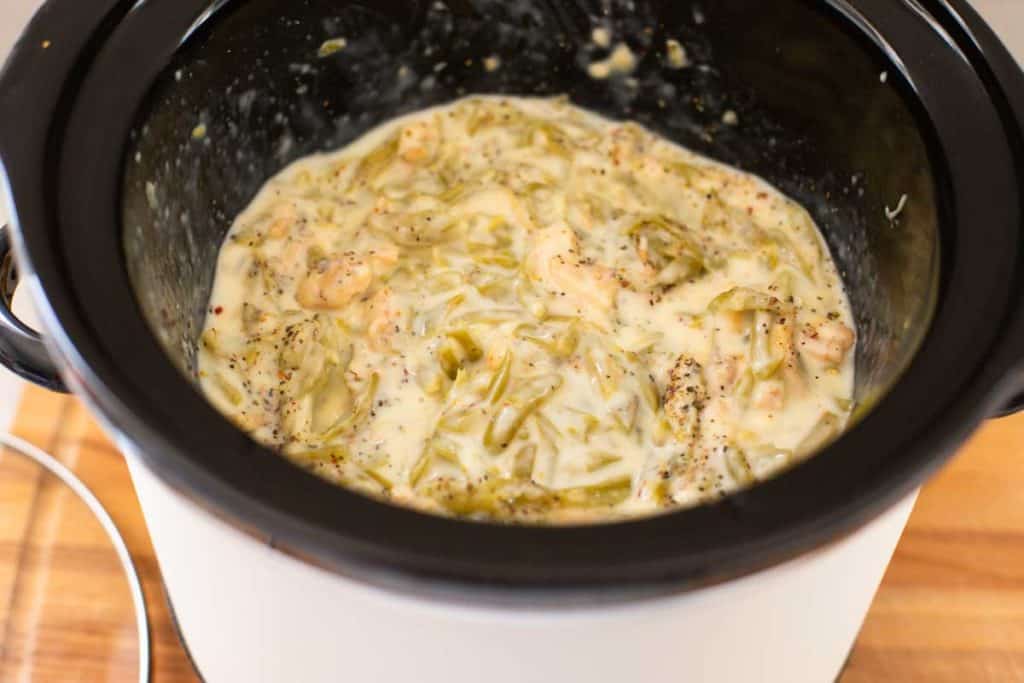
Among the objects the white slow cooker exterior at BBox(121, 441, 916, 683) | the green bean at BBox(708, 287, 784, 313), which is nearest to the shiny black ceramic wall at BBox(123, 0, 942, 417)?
the green bean at BBox(708, 287, 784, 313)

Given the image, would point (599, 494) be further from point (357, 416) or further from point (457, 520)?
point (457, 520)

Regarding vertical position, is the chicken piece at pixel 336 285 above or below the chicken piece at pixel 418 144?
below

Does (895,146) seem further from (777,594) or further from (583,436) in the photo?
(777,594)

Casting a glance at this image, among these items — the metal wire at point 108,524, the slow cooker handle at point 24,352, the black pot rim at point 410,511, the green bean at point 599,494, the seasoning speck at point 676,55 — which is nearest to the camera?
the black pot rim at point 410,511

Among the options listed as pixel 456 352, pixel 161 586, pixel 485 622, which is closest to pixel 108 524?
pixel 161 586

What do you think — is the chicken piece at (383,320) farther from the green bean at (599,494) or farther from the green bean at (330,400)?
the green bean at (599,494)

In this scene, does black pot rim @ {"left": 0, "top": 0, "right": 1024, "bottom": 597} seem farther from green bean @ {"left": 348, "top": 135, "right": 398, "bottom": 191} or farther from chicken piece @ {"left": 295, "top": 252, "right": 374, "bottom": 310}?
green bean @ {"left": 348, "top": 135, "right": 398, "bottom": 191}

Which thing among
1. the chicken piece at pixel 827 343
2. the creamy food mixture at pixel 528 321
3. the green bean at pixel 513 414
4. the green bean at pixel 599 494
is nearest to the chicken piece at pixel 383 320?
the creamy food mixture at pixel 528 321

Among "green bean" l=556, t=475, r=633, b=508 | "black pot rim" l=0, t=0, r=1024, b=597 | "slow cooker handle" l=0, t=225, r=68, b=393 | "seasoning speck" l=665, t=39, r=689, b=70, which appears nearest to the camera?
"black pot rim" l=0, t=0, r=1024, b=597
